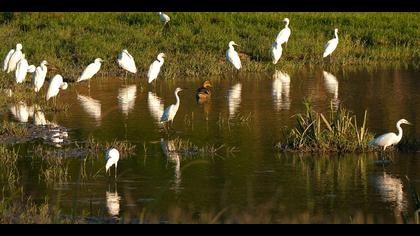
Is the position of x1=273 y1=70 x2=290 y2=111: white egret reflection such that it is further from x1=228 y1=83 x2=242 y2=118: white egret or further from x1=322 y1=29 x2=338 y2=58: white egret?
x1=322 y1=29 x2=338 y2=58: white egret

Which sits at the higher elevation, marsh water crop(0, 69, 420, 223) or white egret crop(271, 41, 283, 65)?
white egret crop(271, 41, 283, 65)

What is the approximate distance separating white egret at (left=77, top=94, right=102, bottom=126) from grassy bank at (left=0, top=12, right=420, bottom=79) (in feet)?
10.7

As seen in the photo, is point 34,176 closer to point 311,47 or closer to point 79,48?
point 79,48

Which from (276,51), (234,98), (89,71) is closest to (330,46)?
(276,51)

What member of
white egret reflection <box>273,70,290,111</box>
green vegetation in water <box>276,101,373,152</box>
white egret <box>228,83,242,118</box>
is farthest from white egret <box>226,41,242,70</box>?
green vegetation in water <box>276,101,373,152</box>

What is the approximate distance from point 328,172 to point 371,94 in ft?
28.6

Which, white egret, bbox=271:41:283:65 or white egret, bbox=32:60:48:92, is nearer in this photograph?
white egret, bbox=32:60:48:92

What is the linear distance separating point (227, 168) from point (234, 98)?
25.3ft

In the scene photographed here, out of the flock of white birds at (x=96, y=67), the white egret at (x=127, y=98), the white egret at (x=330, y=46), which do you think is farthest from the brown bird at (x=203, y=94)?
the white egret at (x=330, y=46)

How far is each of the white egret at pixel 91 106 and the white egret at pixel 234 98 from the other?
7.78 feet

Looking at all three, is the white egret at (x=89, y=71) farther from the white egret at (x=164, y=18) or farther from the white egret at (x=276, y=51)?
the white egret at (x=164, y=18)

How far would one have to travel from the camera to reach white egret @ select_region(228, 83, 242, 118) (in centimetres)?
1933

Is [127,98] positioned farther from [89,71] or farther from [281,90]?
[281,90]
